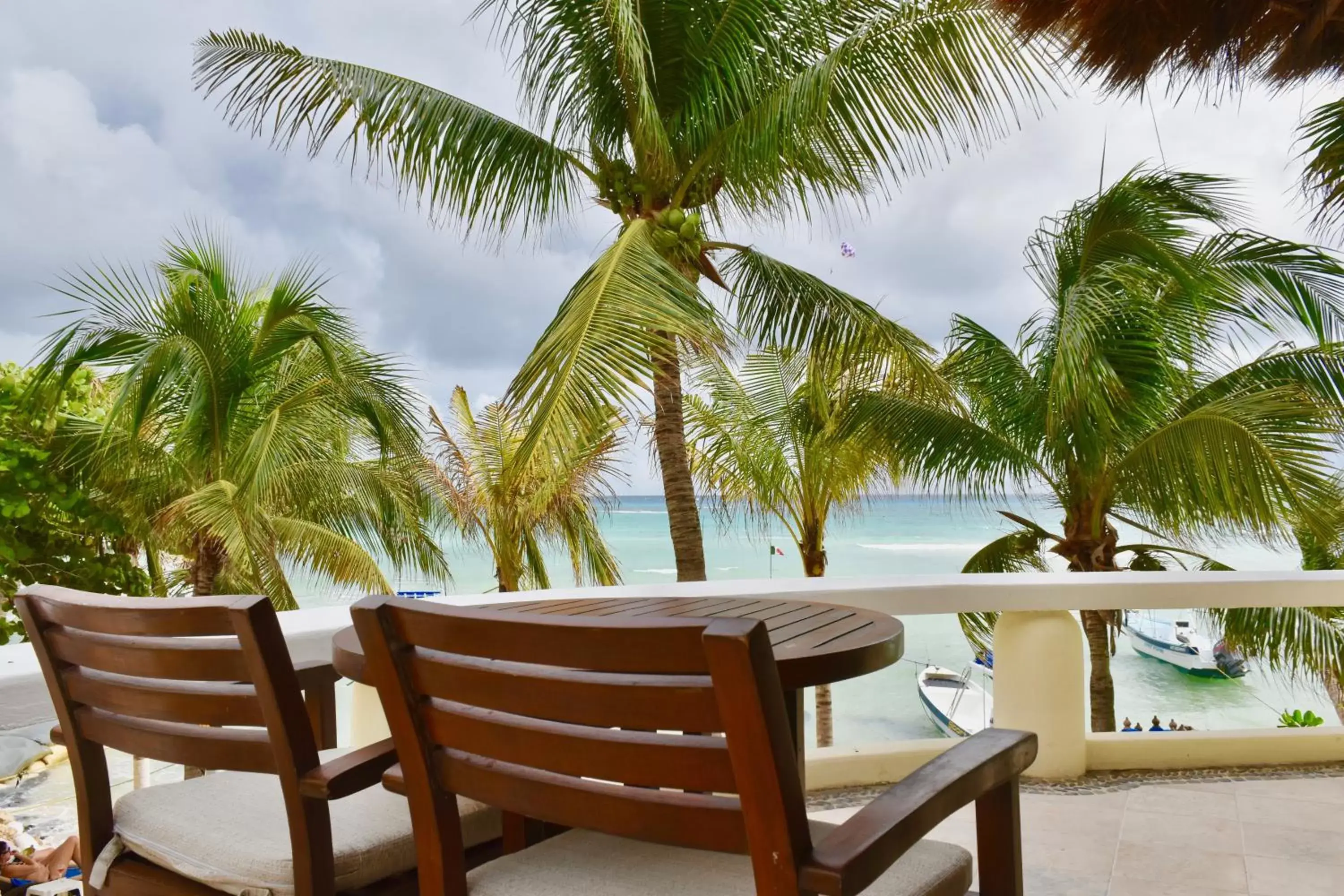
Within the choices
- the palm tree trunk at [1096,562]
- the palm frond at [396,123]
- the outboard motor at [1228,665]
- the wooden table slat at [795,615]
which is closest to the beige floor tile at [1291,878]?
the wooden table slat at [795,615]

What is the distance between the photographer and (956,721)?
67.9 feet

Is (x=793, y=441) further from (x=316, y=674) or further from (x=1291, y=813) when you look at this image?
(x=316, y=674)

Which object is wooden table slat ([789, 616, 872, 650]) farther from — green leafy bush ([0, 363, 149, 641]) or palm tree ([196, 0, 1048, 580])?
green leafy bush ([0, 363, 149, 641])

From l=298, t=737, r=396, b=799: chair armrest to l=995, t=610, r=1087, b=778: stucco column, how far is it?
8.59ft

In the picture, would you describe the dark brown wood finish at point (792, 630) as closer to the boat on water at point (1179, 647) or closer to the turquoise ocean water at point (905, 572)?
the turquoise ocean water at point (905, 572)

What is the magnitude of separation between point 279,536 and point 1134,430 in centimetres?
800

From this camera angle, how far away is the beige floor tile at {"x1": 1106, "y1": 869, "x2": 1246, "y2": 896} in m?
2.51

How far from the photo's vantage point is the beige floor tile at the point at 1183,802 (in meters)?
3.10

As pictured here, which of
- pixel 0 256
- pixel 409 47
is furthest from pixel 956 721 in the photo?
pixel 0 256

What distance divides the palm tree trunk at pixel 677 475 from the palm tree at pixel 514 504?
4704mm

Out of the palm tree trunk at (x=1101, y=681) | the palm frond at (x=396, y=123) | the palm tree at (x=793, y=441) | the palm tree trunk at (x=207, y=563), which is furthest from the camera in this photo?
the palm tree trunk at (x=207, y=563)

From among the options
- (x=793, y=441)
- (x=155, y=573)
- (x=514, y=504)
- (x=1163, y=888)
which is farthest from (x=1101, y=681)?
(x=155, y=573)

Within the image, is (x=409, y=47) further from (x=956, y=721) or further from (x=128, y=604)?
(x=128, y=604)

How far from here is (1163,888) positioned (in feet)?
8.38
